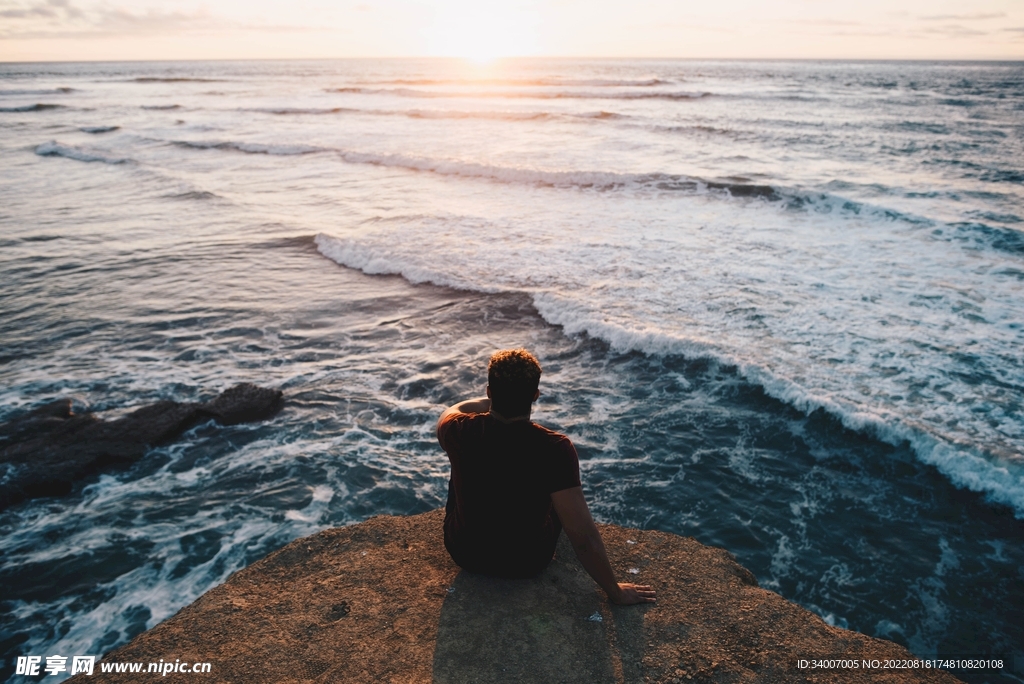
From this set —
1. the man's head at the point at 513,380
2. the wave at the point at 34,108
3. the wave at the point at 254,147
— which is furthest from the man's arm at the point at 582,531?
the wave at the point at 34,108

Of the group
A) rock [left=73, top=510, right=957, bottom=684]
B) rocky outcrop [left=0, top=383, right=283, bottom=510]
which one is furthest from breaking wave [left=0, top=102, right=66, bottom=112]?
rock [left=73, top=510, right=957, bottom=684]

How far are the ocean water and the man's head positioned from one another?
2.99 meters

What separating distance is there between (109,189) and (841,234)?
21947mm

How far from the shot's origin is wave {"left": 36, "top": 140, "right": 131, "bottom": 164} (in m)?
24.3

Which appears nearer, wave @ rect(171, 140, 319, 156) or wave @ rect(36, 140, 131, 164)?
wave @ rect(36, 140, 131, 164)

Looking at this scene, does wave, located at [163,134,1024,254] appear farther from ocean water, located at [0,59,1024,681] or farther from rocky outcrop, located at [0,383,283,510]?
rocky outcrop, located at [0,383,283,510]

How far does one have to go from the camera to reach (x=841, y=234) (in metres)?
14.1

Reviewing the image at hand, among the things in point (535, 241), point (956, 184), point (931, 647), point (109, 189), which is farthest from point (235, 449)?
point (956, 184)

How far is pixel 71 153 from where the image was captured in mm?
25781

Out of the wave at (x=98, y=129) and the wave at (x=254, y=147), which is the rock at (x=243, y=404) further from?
the wave at (x=98, y=129)

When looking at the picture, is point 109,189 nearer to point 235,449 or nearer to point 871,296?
point 235,449

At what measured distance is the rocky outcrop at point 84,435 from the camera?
591 cm

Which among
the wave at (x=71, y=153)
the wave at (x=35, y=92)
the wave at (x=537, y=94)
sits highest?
the wave at (x=35, y=92)

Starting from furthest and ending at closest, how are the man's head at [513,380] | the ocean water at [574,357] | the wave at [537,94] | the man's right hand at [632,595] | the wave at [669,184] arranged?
1. the wave at [537,94]
2. the wave at [669,184]
3. the ocean water at [574,357]
4. the man's right hand at [632,595]
5. the man's head at [513,380]
